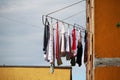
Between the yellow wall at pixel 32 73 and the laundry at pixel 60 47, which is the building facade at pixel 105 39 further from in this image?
the yellow wall at pixel 32 73

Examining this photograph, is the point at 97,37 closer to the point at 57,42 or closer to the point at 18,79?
the point at 57,42

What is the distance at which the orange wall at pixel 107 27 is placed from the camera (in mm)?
11203

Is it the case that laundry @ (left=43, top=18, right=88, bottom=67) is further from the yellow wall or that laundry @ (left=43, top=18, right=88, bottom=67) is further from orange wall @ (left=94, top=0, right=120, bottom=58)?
the yellow wall

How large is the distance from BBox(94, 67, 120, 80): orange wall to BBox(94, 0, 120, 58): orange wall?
495 millimetres

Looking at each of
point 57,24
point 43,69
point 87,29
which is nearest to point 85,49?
point 87,29

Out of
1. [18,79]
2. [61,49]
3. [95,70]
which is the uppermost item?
[61,49]

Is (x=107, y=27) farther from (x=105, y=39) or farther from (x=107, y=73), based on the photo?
(x=107, y=73)

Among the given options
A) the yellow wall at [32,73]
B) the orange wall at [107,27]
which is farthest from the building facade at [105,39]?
the yellow wall at [32,73]

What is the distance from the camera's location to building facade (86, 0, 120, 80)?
36.4ft

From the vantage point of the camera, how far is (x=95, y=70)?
36.4 ft

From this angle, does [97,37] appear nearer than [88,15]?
Yes

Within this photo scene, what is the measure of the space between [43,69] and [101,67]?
14953 mm

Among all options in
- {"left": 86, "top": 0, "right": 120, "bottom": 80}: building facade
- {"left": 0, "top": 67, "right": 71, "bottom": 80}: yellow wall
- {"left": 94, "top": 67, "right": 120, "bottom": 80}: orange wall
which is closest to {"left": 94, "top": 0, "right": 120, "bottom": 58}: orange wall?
{"left": 86, "top": 0, "right": 120, "bottom": 80}: building facade

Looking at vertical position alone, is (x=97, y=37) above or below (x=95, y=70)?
above
